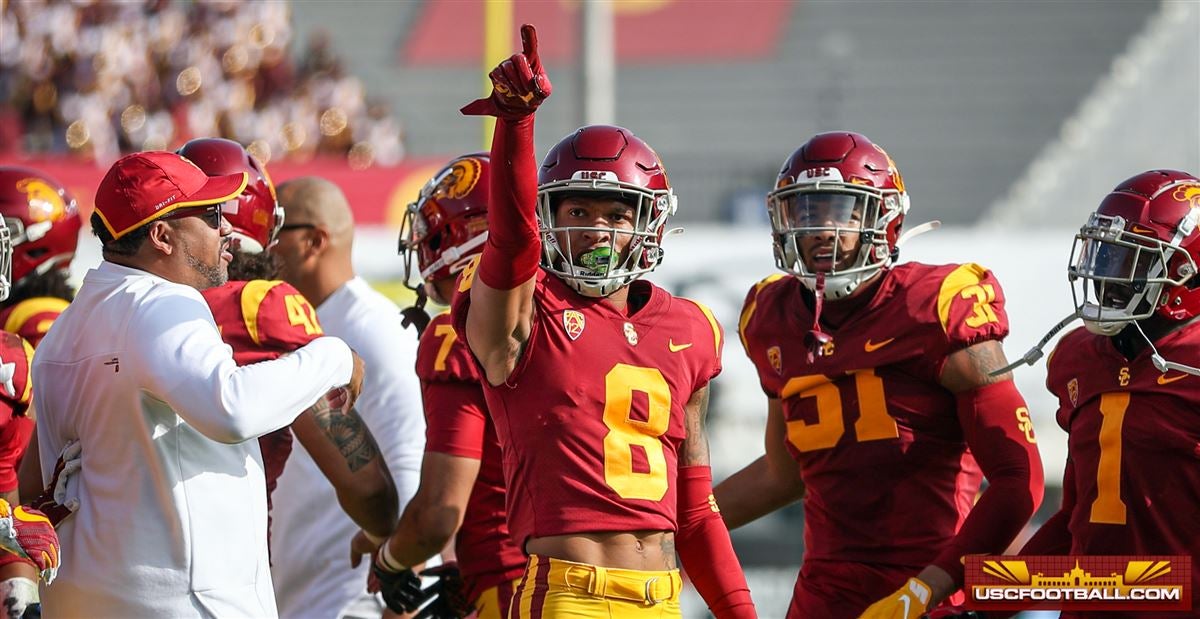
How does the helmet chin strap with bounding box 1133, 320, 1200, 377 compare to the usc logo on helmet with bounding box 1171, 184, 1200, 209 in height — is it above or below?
below

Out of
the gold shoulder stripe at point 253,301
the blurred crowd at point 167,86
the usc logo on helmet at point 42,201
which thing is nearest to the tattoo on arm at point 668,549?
the gold shoulder stripe at point 253,301

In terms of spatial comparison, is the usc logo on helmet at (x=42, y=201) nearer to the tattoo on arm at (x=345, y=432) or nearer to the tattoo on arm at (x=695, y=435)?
the tattoo on arm at (x=345, y=432)

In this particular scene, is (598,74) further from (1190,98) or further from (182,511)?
(182,511)

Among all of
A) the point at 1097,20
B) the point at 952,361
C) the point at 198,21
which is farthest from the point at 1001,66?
the point at 952,361

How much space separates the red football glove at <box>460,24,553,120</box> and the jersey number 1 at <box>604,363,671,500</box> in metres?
0.64

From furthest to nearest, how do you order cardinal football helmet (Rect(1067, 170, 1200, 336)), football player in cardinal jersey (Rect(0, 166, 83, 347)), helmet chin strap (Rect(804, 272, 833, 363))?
football player in cardinal jersey (Rect(0, 166, 83, 347)), helmet chin strap (Rect(804, 272, 833, 363)), cardinal football helmet (Rect(1067, 170, 1200, 336))

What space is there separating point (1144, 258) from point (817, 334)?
0.81 metres

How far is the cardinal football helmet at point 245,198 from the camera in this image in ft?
13.2

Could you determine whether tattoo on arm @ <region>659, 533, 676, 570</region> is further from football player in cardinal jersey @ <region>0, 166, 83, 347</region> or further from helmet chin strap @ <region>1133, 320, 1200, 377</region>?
football player in cardinal jersey @ <region>0, 166, 83, 347</region>

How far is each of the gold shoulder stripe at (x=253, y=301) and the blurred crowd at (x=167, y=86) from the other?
897cm

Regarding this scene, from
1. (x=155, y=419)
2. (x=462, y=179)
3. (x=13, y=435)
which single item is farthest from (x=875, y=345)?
(x=13, y=435)

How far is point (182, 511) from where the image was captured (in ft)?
10.0

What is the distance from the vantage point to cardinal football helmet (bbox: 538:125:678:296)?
3248mm

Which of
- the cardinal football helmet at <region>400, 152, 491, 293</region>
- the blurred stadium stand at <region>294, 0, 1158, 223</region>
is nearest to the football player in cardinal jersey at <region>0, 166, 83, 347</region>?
the cardinal football helmet at <region>400, 152, 491, 293</region>
